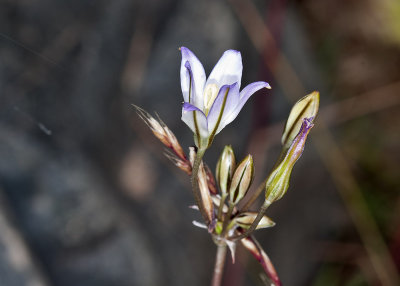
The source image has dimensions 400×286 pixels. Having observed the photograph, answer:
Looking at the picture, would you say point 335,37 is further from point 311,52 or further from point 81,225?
point 81,225

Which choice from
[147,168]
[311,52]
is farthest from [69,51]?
[311,52]

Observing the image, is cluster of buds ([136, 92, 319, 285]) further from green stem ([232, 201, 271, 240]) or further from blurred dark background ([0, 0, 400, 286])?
blurred dark background ([0, 0, 400, 286])

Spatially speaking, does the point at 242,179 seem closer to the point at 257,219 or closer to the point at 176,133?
the point at 257,219

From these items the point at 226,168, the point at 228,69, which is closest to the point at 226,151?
the point at 226,168

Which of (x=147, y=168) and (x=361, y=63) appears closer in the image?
(x=147, y=168)

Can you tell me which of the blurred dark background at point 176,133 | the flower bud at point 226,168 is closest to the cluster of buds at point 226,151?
the flower bud at point 226,168
